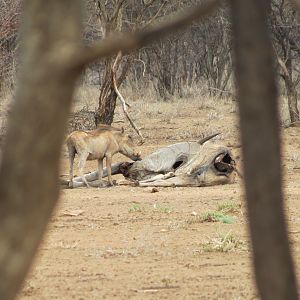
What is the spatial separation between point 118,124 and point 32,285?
17.6 metres

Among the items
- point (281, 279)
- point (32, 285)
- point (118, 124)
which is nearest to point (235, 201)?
point (32, 285)

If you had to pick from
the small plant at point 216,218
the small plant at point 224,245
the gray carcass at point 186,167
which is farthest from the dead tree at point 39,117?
the gray carcass at point 186,167

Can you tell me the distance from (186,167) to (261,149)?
12262 millimetres

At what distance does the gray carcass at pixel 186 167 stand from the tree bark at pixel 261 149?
11920 mm

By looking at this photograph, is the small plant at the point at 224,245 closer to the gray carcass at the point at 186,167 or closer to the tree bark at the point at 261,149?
the tree bark at the point at 261,149

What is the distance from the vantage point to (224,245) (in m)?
9.02

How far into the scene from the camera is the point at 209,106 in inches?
1138

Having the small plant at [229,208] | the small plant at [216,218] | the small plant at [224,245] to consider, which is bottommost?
the small plant at [224,245]

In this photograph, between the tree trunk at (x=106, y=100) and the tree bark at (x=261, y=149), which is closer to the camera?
the tree bark at (x=261, y=149)

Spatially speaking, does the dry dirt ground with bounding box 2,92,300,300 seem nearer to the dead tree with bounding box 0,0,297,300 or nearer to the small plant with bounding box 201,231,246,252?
the small plant with bounding box 201,231,246,252

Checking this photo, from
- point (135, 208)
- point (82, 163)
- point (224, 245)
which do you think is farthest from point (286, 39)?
point (224, 245)

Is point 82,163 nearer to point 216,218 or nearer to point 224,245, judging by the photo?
point 216,218

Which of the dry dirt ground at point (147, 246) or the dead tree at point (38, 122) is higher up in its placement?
the dead tree at point (38, 122)

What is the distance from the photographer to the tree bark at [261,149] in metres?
3.38
